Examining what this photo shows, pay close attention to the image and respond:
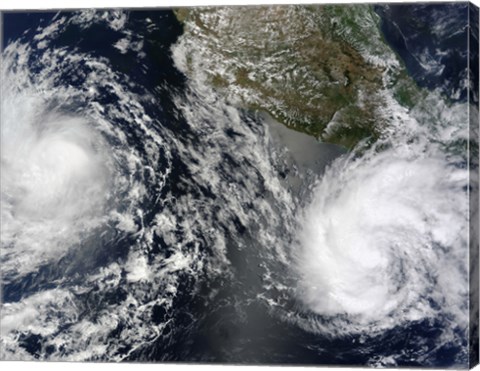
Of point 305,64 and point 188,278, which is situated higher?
point 305,64

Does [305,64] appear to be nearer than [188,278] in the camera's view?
Yes

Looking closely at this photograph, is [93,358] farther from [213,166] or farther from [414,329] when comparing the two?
[414,329]

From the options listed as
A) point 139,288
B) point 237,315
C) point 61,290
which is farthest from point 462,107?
point 61,290

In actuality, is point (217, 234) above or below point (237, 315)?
above

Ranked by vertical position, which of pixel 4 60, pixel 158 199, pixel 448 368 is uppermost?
pixel 4 60

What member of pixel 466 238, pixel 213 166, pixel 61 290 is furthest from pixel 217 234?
pixel 466 238

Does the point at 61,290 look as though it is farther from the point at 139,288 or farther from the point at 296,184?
the point at 296,184

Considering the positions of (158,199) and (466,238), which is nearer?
(466,238)
